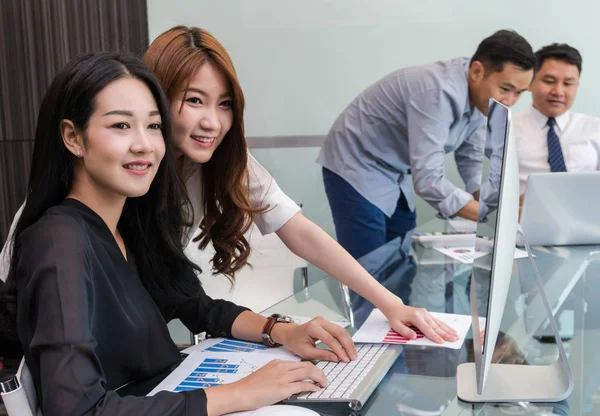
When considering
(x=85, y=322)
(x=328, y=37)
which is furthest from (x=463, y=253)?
(x=328, y=37)

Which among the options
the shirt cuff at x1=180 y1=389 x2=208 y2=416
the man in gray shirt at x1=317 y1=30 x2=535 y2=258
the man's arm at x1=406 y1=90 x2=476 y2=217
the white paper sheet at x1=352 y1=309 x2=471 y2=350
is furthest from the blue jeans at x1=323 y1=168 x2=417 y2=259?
the shirt cuff at x1=180 y1=389 x2=208 y2=416

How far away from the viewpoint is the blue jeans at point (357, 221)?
2.87 m

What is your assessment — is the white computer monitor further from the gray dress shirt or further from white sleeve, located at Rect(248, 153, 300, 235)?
the gray dress shirt

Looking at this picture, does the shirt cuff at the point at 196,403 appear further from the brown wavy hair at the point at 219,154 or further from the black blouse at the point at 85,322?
the brown wavy hair at the point at 219,154

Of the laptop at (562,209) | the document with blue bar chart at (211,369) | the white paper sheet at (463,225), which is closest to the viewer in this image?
the document with blue bar chart at (211,369)

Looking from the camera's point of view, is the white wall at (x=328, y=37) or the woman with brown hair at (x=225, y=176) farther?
the white wall at (x=328, y=37)

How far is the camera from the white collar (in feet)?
11.2

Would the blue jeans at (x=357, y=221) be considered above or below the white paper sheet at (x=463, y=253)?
below

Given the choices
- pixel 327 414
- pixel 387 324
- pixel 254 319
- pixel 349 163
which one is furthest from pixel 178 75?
pixel 349 163

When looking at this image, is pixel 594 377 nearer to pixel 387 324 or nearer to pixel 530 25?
pixel 387 324

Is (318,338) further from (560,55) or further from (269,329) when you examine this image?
(560,55)

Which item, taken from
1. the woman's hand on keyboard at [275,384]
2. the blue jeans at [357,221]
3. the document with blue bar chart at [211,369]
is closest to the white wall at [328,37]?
the blue jeans at [357,221]

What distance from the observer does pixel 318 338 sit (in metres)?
1.22

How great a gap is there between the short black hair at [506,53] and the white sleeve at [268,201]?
135cm
